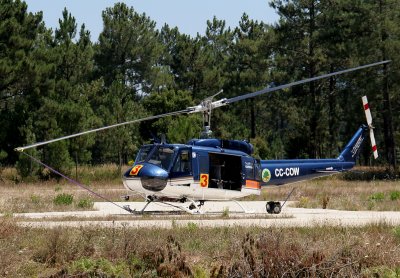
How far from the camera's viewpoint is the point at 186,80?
2800 inches

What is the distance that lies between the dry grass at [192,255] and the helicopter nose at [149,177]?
6050 millimetres

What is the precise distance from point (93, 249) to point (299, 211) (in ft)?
41.8

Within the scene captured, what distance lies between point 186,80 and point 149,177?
5143cm

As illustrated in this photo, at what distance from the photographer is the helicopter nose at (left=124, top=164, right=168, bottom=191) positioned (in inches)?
Result: 797

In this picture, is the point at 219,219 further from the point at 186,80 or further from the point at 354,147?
the point at 186,80

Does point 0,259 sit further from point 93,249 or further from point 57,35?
point 57,35

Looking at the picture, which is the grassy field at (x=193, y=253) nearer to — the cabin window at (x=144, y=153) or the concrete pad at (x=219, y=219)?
the concrete pad at (x=219, y=219)

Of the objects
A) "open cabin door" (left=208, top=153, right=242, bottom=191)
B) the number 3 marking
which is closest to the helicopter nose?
the number 3 marking

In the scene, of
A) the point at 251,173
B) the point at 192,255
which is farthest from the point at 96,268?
the point at 251,173

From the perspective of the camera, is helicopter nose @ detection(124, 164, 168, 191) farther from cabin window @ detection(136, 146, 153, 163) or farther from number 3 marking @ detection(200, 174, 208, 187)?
number 3 marking @ detection(200, 174, 208, 187)

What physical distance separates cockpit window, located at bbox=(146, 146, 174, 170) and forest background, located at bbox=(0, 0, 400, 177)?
835 inches

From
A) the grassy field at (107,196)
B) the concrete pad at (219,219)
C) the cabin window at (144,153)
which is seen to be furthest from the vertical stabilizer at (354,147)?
the cabin window at (144,153)

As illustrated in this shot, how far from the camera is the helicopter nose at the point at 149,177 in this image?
2025 centimetres

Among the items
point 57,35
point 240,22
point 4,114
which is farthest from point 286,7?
point 4,114
